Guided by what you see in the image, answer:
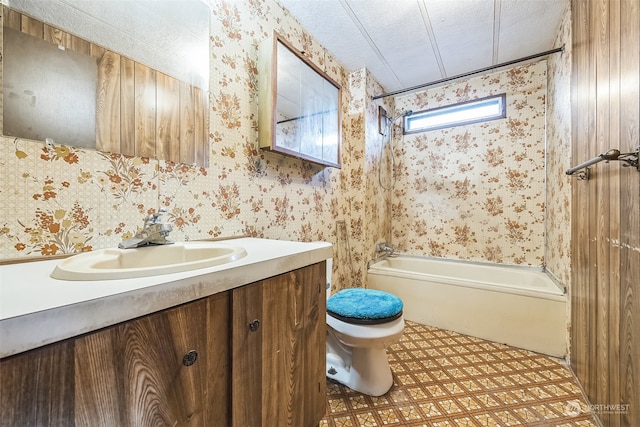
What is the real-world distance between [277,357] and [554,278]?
87.4 inches

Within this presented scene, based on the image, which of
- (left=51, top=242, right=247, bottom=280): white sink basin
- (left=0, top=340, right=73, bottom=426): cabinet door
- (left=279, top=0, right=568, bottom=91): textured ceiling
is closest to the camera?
(left=0, top=340, right=73, bottom=426): cabinet door

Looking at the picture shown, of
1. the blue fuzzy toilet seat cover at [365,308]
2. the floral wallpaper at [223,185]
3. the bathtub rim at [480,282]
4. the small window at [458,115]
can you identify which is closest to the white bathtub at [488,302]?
the bathtub rim at [480,282]

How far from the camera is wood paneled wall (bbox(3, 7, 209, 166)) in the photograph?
31.2 inches

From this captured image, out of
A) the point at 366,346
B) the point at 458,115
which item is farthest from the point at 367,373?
the point at 458,115

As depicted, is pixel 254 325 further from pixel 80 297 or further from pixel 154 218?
pixel 154 218

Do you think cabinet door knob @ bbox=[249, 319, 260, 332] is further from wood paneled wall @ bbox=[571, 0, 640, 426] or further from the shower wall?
the shower wall

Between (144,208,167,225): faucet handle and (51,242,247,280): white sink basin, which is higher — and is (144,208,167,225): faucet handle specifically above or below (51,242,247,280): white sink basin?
above

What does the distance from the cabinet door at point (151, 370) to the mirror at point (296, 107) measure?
38.7 inches

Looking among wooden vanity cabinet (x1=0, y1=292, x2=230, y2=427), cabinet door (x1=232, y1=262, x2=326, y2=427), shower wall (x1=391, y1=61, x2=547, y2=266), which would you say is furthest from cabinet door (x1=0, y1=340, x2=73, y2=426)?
shower wall (x1=391, y1=61, x2=547, y2=266)

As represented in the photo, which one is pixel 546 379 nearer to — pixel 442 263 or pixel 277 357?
pixel 442 263

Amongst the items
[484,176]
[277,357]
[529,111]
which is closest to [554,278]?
[484,176]

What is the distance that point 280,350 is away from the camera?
2.64 ft

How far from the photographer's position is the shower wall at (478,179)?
2264 millimetres

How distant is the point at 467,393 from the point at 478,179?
1875mm
